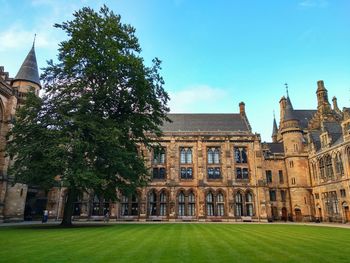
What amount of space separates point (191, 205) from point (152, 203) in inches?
238

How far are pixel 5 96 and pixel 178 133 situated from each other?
81.4ft

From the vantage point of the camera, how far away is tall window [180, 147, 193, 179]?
4362 cm

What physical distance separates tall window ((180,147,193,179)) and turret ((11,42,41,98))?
23.2m

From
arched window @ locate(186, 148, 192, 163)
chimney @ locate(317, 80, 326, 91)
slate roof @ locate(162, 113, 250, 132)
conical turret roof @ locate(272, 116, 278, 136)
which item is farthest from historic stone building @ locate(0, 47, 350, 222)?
conical turret roof @ locate(272, 116, 278, 136)

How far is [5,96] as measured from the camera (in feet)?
97.4

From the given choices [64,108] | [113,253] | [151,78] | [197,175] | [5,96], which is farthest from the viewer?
[197,175]

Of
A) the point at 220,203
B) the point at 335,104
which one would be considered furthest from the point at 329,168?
the point at 335,104

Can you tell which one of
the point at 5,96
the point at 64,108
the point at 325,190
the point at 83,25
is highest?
the point at 83,25

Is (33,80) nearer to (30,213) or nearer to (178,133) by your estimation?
(30,213)

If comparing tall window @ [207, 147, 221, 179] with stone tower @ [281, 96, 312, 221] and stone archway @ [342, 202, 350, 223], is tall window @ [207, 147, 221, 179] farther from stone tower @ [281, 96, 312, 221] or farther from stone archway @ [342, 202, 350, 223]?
stone archway @ [342, 202, 350, 223]

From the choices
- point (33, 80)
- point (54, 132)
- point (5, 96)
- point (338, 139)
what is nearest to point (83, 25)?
point (54, 132)

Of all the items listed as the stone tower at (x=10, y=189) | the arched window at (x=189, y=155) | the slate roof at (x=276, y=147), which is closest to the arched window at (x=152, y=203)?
the arched window at (x=189, y=155)

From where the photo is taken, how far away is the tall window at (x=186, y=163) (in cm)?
4362

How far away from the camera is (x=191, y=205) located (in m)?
42.7
